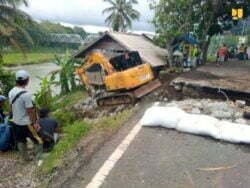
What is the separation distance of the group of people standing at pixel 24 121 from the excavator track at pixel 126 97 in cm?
461

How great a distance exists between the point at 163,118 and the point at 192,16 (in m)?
15.8

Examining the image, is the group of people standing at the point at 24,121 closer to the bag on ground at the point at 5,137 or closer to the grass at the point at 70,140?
the bag on ground at the point at 5,137

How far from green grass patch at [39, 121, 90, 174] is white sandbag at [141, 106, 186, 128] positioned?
146 centimetres

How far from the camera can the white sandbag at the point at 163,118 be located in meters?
8.66

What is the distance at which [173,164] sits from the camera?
22.0 ft

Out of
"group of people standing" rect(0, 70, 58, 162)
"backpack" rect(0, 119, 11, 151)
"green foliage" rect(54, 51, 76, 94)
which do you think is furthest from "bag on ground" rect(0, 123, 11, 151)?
"green foliage" rect(54, 51, 76, 94)

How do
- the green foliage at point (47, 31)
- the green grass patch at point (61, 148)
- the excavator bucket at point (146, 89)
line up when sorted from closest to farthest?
the green grass patch at point (61, 148), the excavator bucket at point (146, 89), the green foliage at point (47, 31)

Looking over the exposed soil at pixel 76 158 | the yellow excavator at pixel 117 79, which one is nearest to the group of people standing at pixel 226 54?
the yellow excavator at pixel 117 79

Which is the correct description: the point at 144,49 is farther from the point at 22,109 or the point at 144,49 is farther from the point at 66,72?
the point at 22,109

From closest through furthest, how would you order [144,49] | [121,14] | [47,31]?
[144,49], [121,14], [47,31]

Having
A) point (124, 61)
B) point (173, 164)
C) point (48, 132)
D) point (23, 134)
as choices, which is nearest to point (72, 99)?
point (124, 61)

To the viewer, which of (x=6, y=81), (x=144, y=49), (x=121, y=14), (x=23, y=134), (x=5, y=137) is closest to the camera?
(x=23, y=134)

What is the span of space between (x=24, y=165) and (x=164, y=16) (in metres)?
15.5

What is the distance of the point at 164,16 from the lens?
2223 cm
